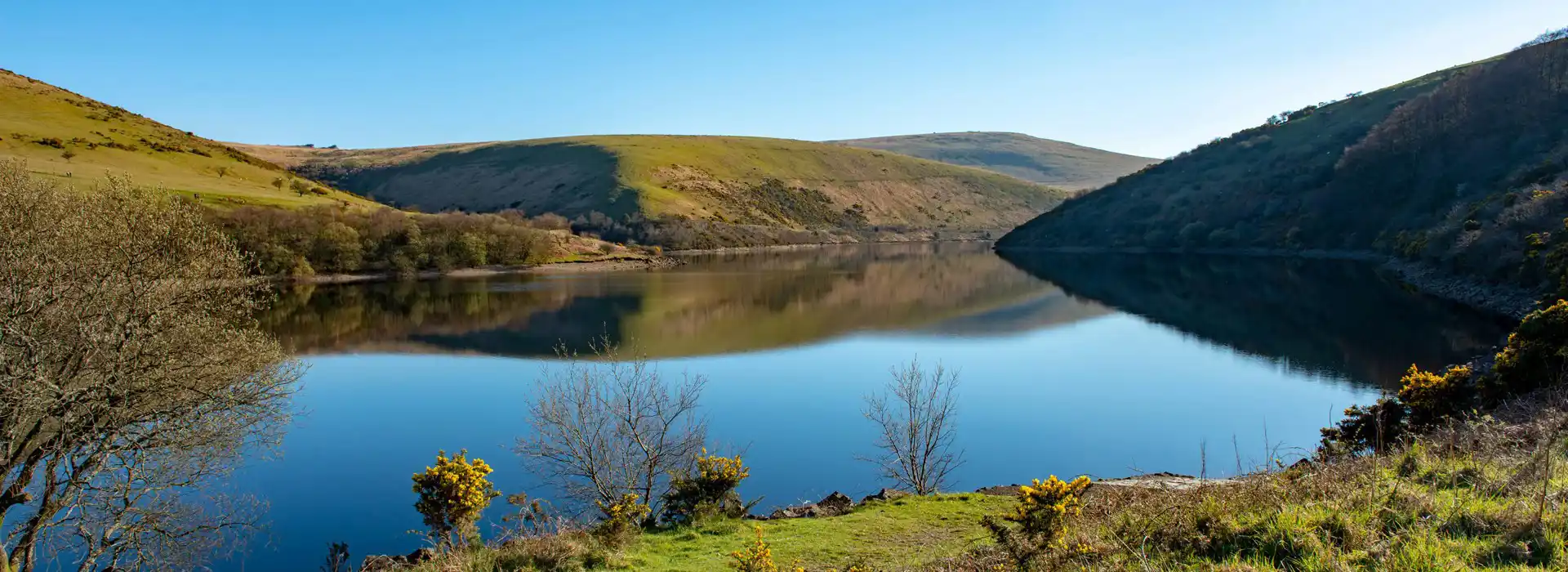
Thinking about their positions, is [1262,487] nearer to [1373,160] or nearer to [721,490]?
[721,490]

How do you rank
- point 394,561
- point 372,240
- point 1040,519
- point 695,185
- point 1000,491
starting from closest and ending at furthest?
point 1040,519
point 394,561
point 1000,491
point 372,240
point 695,185

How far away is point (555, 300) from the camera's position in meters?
53.1

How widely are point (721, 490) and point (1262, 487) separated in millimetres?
8224

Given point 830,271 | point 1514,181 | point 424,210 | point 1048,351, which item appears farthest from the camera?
point 424,210

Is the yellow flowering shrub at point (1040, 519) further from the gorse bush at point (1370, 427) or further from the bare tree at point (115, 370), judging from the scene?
the bare tree at point (115, 370)

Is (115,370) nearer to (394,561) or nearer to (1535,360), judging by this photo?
(394,561)

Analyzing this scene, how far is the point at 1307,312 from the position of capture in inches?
1661

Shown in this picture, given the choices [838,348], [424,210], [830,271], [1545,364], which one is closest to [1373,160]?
[830,271]

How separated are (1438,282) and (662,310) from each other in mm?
45439

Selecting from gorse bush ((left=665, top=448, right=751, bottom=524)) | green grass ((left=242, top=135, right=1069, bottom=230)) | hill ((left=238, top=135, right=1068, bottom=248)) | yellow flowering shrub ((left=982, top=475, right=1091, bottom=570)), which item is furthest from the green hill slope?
yellow flowering shrub ((left=982, top=475, right=1091, bottom=570))

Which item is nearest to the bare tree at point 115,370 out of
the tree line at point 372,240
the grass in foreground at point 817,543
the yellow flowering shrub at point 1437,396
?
the grass in foreground at point 817,543

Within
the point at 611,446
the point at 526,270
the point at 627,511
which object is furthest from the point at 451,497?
the point at 526,270

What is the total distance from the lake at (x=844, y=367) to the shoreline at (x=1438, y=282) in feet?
4.07

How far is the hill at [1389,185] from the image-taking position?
46188mm
